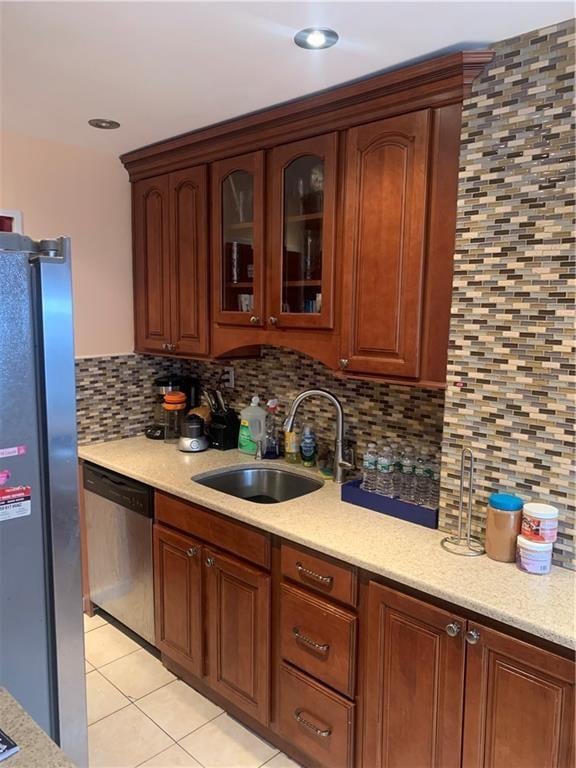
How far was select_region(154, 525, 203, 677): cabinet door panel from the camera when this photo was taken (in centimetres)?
225

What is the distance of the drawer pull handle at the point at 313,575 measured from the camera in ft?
5.80

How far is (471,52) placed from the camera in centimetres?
159

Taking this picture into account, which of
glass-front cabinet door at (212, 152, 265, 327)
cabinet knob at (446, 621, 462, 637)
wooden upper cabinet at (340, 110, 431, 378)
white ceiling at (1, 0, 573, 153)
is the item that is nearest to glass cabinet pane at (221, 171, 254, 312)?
glass-front cabinet door at (212, 152, 265, 327)

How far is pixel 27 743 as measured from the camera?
0.93m

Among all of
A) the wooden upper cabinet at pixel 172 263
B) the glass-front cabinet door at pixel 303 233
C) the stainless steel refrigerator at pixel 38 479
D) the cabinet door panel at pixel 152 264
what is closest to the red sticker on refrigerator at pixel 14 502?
the stainless steel refrigerator at pixel 38 479

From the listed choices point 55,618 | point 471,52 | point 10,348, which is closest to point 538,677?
point 55,618

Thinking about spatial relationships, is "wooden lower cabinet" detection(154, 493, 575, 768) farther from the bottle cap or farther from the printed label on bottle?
the printed label on bottle

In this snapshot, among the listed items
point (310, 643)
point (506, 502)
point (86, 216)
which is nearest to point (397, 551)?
point (506, 502)

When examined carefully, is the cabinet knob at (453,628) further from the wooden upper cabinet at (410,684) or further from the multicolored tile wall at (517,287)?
the multicolored tile wall at (517,287)

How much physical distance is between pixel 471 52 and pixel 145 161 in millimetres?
1689

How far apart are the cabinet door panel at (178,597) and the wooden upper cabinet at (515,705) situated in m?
1.13

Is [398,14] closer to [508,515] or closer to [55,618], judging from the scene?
[508,515]

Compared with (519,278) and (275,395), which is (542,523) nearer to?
(519,278)

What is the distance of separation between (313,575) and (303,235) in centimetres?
123
